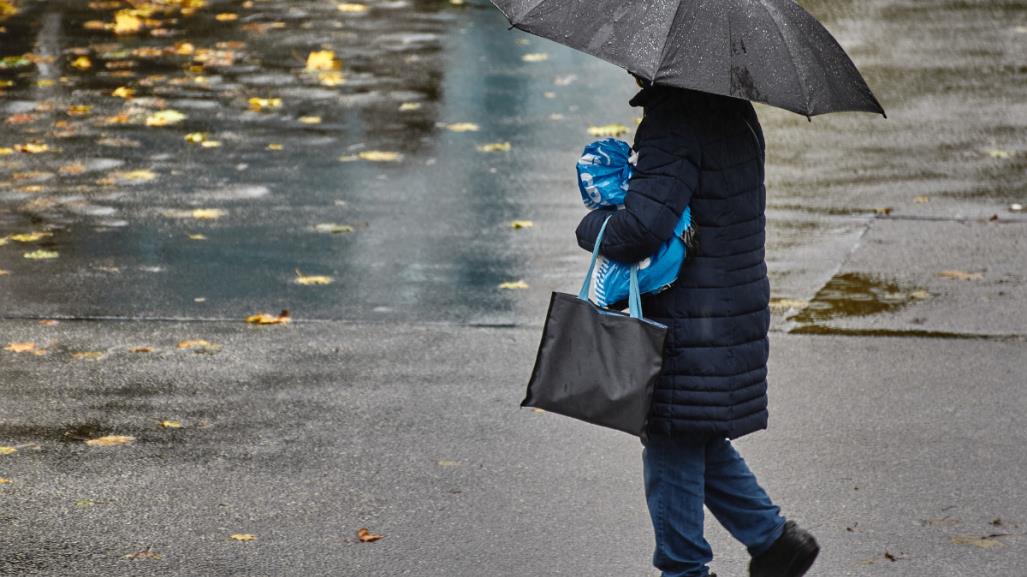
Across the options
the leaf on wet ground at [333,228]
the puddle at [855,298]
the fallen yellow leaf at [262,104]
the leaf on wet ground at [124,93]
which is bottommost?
the puddle at [855,298]

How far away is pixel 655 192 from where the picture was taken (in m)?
3.76

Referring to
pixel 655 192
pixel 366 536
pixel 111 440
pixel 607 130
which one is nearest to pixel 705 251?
pixel 655 192

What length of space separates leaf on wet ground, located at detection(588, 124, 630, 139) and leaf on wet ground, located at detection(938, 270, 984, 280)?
125 inches

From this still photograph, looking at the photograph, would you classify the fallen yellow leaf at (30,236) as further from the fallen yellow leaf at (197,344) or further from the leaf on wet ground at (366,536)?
the leaf on wet ground at (366,536)

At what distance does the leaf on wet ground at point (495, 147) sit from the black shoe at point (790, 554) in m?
6.04

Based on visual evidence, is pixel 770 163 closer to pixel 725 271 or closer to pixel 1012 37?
pixel 1012 37

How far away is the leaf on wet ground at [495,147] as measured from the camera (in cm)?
1002

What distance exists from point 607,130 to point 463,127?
1039mm

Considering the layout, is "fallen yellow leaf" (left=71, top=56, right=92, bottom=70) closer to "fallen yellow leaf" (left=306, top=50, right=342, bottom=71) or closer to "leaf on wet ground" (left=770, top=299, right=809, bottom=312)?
"fallen yellow leaf" (left=306, top=50, right=342, bottom=71)

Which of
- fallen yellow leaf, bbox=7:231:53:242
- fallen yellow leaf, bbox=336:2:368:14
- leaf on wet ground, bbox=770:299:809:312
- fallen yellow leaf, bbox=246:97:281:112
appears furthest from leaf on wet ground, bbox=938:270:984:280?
fallen yellow leaf, bbox=336:2:368:14

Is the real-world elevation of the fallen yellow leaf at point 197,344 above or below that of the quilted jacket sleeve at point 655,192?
below

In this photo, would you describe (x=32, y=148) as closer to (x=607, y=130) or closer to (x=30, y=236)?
(x=30, y=236)

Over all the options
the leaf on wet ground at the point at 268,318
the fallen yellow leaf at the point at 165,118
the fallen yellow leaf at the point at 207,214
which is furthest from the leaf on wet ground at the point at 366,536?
the fallen yellow leaf at the point at 165,118

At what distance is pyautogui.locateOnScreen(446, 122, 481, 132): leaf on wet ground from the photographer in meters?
10.5
